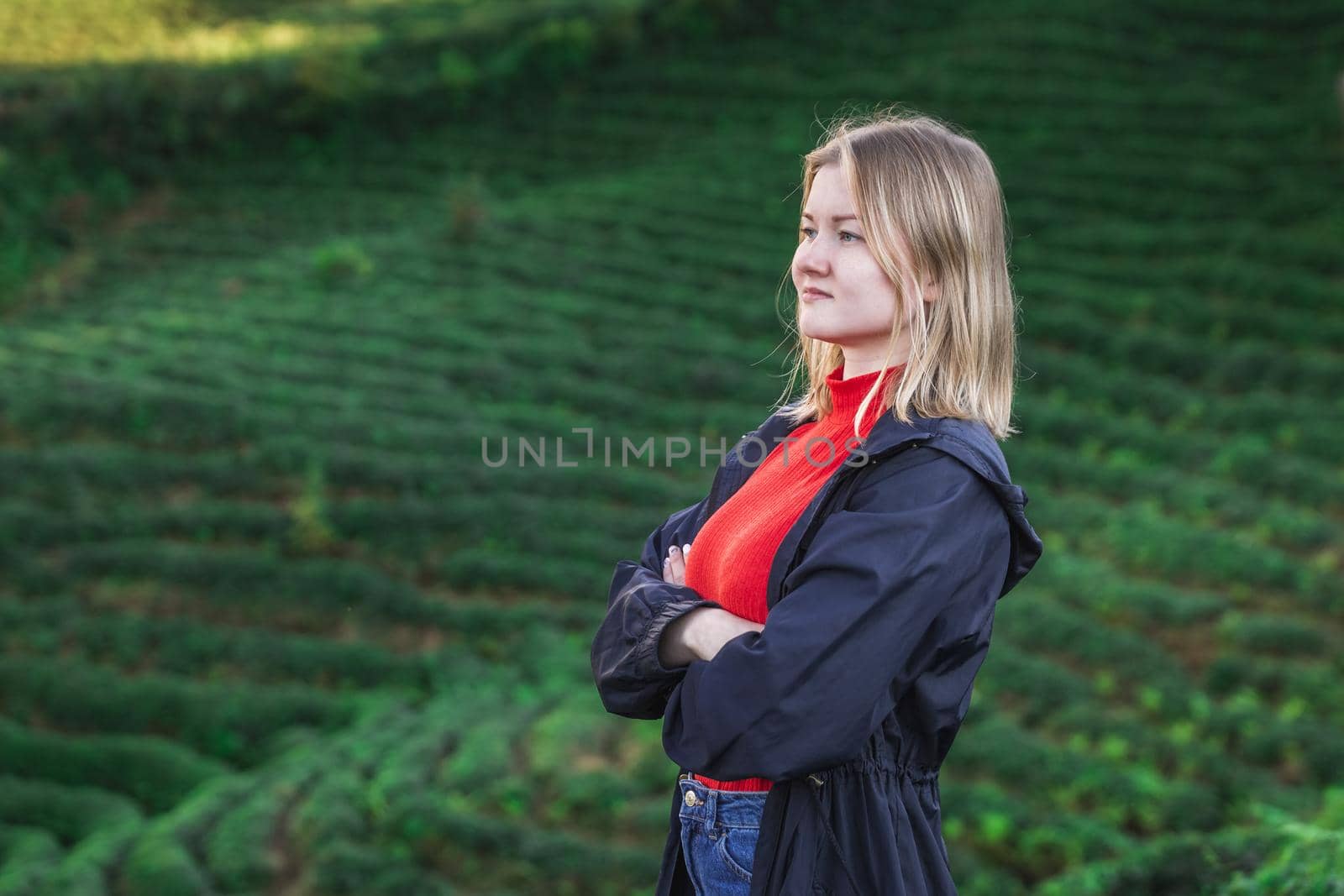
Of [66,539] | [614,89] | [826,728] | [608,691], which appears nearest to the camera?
[826,728]

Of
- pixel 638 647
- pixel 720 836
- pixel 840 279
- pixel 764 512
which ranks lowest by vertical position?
pixel 720 836

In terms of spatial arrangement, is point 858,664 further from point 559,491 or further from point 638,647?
point 559,491

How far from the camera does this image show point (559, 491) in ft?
24.6

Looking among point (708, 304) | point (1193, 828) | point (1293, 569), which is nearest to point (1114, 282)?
point (708, 304)

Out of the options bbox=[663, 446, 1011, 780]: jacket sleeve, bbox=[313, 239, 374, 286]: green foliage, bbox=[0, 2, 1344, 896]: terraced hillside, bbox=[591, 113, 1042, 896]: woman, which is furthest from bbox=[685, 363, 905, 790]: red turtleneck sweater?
bbox=[313, 239, 374, 286]: green foliage

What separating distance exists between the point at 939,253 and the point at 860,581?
39cm

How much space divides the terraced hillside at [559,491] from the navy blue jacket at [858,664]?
3.51 ft

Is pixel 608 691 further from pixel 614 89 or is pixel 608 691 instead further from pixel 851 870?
pixel 614 89

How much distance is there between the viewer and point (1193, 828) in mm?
4547

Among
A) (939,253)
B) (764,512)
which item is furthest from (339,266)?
(939,253)

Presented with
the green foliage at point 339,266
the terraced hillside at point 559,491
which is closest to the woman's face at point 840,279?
the terraced hillside at point 559,491

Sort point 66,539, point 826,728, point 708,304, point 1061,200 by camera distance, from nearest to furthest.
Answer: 1. point 826,728
2. point 66,539
3. point 708,304
4. point 1061,200

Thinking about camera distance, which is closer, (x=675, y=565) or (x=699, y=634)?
(x=699, y=634)

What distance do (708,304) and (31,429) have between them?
5.01m
